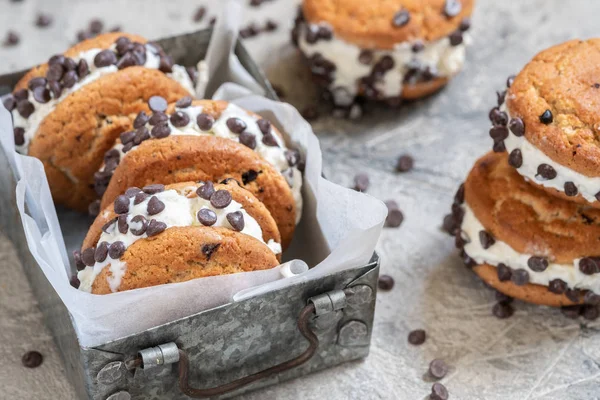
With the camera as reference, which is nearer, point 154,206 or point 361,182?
point 154,206

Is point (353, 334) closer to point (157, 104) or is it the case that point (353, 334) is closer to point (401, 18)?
point (157, 104)

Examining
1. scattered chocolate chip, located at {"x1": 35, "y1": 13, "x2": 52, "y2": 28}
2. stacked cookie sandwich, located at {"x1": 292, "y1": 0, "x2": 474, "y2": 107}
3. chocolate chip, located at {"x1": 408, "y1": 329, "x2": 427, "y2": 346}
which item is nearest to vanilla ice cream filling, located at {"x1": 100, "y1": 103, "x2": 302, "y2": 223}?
chocolate chip, located at {"x1": 408, "y1": 329, "x2": 427, "y2": 346}

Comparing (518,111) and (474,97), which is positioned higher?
(518,111)

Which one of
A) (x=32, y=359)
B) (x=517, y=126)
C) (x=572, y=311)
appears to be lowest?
(x=32, y=359)

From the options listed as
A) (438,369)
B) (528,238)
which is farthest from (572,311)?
(438,369)

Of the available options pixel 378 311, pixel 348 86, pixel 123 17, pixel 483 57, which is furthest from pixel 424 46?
pixel 123 17

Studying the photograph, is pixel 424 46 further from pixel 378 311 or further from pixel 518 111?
pixel 378 311

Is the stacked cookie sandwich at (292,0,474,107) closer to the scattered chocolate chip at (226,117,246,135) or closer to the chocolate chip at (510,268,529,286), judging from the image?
the scattered chocolate chip at (226,117,246,135)
